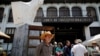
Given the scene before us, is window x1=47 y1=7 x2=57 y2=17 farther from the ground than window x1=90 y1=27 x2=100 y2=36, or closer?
farther from the ground

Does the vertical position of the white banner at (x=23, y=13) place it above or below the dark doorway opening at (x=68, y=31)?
above

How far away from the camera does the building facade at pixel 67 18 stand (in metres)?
19.5

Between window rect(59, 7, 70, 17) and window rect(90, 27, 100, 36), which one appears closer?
window rect(90, 27, 100, 36)

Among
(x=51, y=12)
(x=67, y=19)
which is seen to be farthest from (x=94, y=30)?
(x=51, y=12)

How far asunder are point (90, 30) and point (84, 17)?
212 centimetres

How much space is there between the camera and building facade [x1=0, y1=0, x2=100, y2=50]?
19.5 meters

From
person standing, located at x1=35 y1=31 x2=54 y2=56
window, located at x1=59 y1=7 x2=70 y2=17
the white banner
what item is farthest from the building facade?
person standing, located at x1=35 y1=31 x2=54 y2=56

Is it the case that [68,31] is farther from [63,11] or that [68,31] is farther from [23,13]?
[23,13]

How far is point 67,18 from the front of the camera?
19406 millimetres

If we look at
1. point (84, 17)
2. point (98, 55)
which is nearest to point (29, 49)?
point (98, 55)

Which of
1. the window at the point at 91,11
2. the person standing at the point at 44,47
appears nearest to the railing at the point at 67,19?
the window at the point at 91,11

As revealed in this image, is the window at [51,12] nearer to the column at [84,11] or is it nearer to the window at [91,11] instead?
the column at [84,11]

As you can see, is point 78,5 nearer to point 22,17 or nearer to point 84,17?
point 84,17

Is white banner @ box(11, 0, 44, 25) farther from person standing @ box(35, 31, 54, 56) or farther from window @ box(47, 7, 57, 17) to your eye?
window @ box(47, 7, 57, 17)
